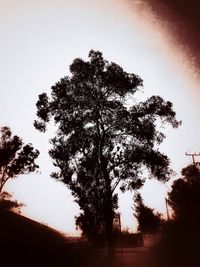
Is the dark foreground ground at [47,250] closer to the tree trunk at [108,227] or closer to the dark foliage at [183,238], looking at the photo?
the dark foliage at [183,238]

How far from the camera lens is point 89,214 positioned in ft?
85.7

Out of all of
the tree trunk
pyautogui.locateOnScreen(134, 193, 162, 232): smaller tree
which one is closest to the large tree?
the tree trunk

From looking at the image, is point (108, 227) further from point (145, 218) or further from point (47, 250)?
point (145, 218)

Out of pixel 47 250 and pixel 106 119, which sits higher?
pixel 106 119

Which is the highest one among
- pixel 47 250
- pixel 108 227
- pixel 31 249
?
pixel 108 227

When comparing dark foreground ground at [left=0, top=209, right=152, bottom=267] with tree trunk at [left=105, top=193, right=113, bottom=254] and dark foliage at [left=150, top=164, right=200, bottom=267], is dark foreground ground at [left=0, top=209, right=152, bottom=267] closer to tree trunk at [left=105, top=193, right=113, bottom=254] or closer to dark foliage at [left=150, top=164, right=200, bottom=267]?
tree trunk at [left=105, top=193, right=113, bottom=254]

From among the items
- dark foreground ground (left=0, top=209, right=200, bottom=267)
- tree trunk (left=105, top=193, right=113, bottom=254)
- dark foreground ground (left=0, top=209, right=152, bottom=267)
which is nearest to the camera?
dark foreground ground (left=0, top=209, right=152, bottom=267)

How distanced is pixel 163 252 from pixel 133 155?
8164 millimetres

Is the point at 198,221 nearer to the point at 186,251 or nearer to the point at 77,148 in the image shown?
the point at 186,251

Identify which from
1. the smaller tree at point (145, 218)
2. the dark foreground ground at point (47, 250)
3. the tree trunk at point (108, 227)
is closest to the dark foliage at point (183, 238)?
the dark foreground ground at point (47, 250)

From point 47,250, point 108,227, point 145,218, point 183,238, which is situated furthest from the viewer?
point 145,218

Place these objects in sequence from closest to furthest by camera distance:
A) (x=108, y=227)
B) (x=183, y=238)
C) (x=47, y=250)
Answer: (x=183, y=238)
(x=47, y=250)
(x=108, y=227)

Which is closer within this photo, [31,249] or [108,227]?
[31,249]

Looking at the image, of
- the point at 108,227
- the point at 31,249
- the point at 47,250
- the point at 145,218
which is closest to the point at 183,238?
the point at 47,250
